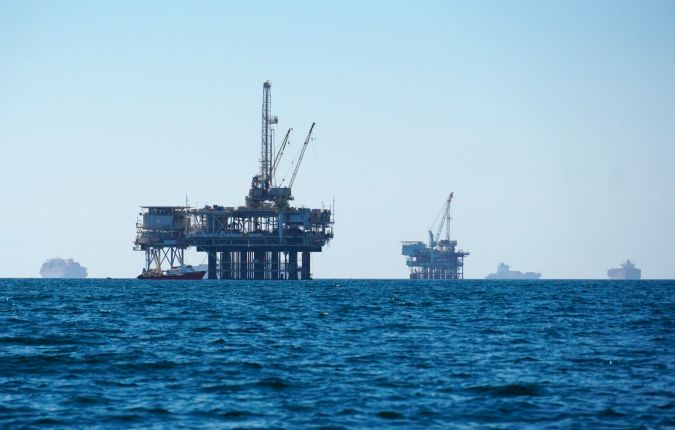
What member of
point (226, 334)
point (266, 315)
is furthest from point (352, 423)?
point (266, 315)

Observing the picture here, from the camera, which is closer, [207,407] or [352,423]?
[352,423]

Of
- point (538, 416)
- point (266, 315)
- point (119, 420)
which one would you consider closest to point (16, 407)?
point (119, 420)

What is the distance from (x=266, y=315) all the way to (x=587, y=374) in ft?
136

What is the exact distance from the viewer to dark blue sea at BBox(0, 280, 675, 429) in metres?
31.2

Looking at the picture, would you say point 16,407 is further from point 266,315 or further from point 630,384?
point 266,315

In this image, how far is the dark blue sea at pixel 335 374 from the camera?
102 feet

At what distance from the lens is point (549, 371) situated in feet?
134

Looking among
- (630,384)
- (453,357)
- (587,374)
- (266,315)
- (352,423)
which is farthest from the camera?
(266,315)

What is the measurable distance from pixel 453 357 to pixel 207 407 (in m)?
16.0

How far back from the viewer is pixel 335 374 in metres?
40.0

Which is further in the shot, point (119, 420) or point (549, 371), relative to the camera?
point (549, 371)

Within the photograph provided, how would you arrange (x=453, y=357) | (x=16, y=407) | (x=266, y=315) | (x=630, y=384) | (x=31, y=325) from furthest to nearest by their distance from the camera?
(x=266, y=315), (x=31, y=325), (x=453, y=357), (x=630, y=384), (x=16, y=407)

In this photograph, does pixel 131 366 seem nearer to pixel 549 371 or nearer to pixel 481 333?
pixel 549 371

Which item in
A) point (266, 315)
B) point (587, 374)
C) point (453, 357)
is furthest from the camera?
point (266, 315)
